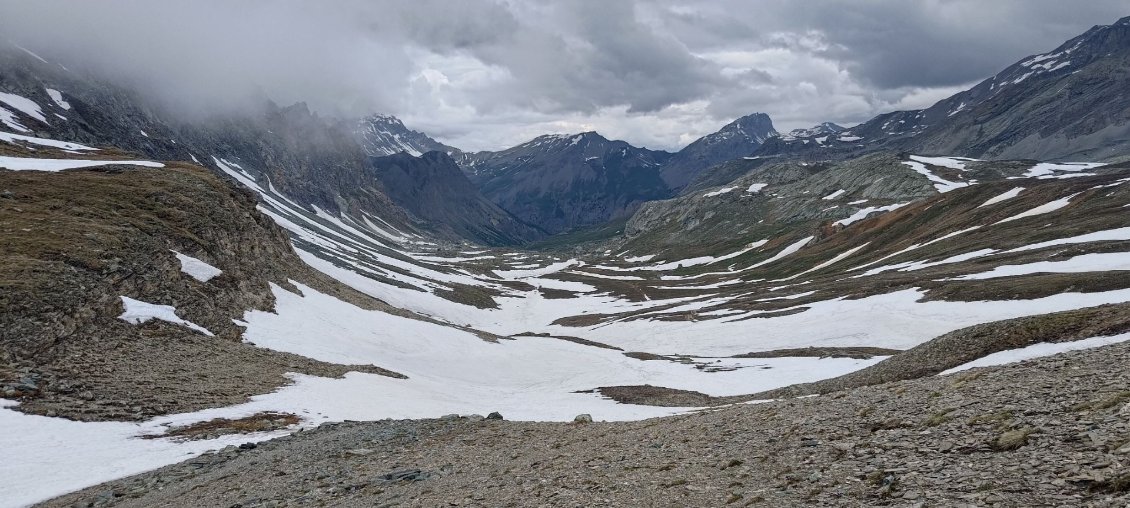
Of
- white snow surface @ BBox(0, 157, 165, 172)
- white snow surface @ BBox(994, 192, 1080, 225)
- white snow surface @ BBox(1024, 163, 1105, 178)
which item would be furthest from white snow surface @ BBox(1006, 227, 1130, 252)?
white snow surface @ BBox(1024, 163, 1105, 178)

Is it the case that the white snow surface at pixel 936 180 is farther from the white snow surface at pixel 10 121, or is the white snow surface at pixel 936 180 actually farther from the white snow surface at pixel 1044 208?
the white snow surface at pixel 10 121

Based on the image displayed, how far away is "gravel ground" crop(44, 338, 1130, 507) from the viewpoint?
8.21 meters

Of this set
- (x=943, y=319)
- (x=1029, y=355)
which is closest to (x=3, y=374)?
(x=1029, y=355)

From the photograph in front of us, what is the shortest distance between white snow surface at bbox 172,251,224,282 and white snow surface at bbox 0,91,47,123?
122 m

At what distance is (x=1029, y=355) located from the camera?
20.5m

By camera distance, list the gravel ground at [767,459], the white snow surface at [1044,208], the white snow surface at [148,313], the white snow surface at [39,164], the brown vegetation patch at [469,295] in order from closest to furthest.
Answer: the gravel ground at [767,459], the white snow surface at [148,313], the white snow surface at [39,164], the white snow surface at [1044,208], the brown vegetation patch at [469,295]

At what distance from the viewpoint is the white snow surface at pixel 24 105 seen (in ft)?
400

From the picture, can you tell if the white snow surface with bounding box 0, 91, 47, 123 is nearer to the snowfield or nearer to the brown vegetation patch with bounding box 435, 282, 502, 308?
the snowfield

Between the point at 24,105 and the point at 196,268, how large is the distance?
134 meters

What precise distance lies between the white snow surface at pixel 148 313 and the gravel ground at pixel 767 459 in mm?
16124

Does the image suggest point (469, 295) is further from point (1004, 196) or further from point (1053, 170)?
point (1053, 170)

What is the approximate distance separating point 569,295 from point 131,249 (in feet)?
338

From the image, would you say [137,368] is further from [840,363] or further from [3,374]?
[840,363]

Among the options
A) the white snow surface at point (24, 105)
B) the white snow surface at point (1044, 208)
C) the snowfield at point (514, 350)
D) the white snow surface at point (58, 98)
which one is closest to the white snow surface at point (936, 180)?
the white snow surface at point (1044, 208)
